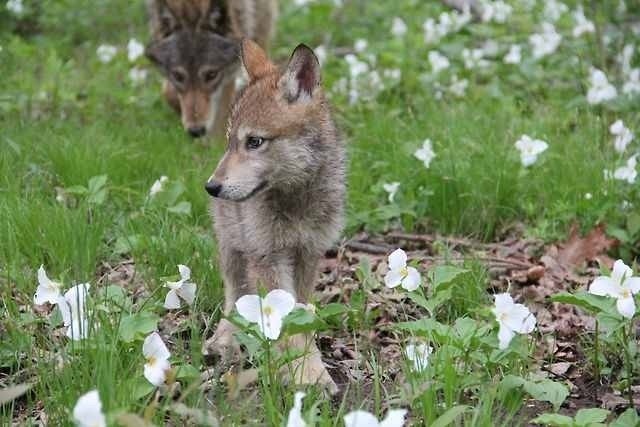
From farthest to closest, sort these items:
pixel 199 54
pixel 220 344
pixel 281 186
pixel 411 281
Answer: pixel 199 54
pixel 281 186
pixel 220 344
pixel 411 281

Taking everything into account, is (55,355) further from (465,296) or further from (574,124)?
(574,124)

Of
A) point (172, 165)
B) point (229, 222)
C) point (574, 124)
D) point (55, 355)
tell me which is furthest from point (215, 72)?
point (55, 355)

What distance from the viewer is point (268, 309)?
11.8 ft

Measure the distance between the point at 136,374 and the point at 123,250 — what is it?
1.85 metres

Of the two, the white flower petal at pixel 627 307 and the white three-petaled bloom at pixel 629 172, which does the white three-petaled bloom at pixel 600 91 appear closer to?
the white three-petaled bloom at pixel 629 172

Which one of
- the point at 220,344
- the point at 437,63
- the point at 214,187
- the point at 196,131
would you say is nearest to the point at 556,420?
the point at 220,344

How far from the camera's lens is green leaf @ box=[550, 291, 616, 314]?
3.91 metres

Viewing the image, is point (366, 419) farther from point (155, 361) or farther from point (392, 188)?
point (392, 188)

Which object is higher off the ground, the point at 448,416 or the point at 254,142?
the point at 254,142

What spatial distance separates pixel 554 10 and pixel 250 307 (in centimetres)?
784

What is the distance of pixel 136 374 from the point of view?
3.65m

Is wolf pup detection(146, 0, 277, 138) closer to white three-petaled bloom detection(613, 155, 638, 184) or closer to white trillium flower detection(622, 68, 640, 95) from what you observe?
white trillium flower detection(622, 68, 640, 95)

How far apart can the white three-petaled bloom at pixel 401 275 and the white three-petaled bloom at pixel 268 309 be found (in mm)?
600

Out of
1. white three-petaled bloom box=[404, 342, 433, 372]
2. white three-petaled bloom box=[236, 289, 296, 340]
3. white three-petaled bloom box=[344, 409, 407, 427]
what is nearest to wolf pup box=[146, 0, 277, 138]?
white three-petaled bloom box=[404, 342, 433, 372]
